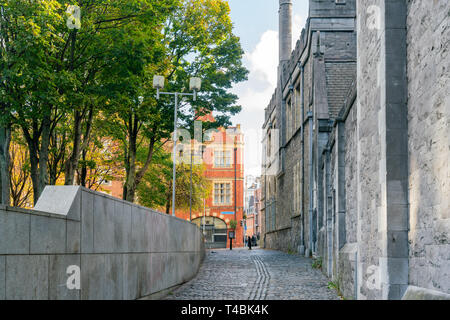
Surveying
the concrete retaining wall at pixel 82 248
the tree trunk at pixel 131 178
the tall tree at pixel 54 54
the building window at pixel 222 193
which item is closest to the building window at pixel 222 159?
the building window at pixel 222 193

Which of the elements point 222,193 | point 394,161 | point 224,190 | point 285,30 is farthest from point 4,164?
point 222,193

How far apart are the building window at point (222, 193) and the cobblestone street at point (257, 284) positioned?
42.3 metres

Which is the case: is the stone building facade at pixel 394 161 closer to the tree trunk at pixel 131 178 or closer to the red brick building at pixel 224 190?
the tree trunk at pixel 131 178

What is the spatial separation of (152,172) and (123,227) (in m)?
25.3

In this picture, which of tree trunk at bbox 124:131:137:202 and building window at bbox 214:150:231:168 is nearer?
tree trunk at bbox 124:131:137:202

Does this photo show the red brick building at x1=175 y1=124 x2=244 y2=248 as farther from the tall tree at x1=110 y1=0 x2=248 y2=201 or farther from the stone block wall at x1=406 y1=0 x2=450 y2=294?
the stone block wall at x1=406 y1=0 x2=450 y2=294

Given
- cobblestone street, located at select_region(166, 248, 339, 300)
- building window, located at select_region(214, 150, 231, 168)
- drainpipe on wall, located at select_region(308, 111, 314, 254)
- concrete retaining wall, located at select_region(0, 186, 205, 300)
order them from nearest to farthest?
concrete retaining wall, located at select_region(0, 186, 205, 300), cobblestone street, located at select_region(166, 248, 339, 300), drainpipe on wall, located at select_region(308, 111, 314, 254), building window, located at select_region(214, 150, 231, 168)

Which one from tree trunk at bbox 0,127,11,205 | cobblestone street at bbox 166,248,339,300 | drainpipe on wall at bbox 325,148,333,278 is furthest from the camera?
tree trunk at bbox 0,127,11,205

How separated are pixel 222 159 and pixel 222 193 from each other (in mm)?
3848

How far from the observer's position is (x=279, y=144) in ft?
122

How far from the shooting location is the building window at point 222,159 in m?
61.8

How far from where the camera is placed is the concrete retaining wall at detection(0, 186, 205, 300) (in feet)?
16.2

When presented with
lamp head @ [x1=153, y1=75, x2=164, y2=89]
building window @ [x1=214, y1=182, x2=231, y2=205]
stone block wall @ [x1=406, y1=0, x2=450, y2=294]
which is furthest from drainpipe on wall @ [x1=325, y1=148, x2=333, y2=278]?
building window @ [x1=214, y1=182, x2=231, y2=205]

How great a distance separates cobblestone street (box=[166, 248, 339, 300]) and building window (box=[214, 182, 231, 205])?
4231 centimetres
